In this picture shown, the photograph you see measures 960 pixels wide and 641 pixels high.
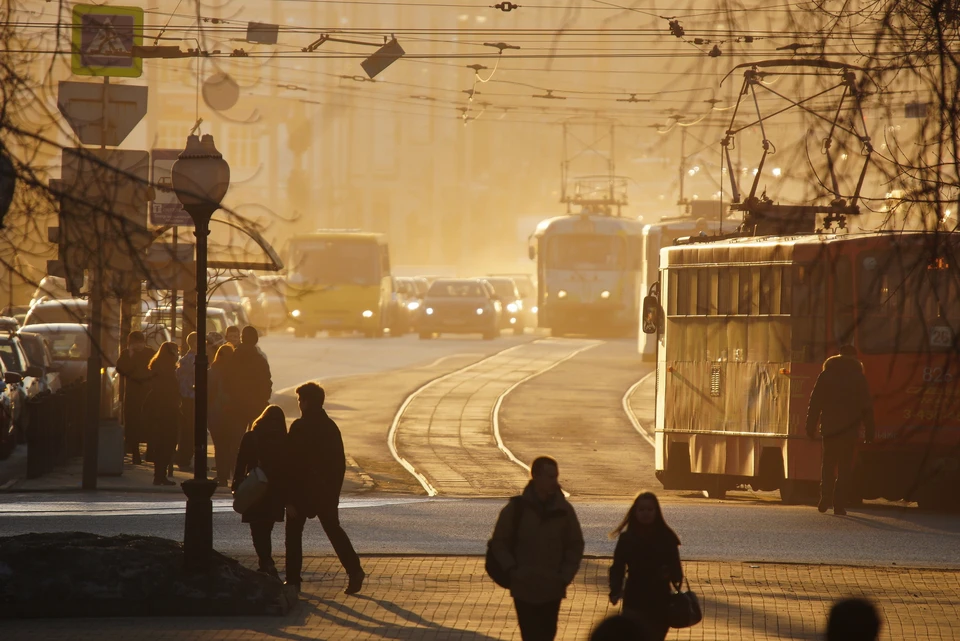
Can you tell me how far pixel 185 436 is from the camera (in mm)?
21125

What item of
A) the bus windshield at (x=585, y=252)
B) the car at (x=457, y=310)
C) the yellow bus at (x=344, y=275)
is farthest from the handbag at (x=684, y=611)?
the yellow bus at (x=344, y=275)

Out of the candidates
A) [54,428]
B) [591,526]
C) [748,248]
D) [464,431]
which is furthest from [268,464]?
[464,431]

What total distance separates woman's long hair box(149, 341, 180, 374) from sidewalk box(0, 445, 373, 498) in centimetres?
128

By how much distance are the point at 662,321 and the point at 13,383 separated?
333 inches

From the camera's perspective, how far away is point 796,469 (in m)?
17.9

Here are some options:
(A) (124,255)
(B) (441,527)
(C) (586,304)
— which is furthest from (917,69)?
(C) (586,304)

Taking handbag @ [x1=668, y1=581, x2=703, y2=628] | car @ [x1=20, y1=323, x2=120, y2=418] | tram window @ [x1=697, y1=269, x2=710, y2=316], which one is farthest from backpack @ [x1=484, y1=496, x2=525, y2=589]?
car @ [x1=20, y1=323, x2=120, y2=418]

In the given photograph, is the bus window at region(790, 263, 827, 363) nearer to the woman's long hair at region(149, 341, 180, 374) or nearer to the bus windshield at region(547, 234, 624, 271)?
the woman's long hair at region(149, 341, 180, 374)

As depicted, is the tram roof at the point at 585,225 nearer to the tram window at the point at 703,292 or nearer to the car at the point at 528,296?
the car at the point at 528,296

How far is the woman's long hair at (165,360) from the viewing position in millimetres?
19766

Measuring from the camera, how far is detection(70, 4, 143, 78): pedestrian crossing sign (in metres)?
14.2

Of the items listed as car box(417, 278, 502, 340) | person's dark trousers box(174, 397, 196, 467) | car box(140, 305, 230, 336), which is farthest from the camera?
car box(417, 278, 502, 340)

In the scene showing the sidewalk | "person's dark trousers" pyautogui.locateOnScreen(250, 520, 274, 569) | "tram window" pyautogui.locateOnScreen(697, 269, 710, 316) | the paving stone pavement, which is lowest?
the sidewalk

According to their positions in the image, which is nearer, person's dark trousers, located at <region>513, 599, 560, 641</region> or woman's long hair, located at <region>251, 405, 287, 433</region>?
person's dark trousers, located at <region>513, 599, 560, 641</region>
